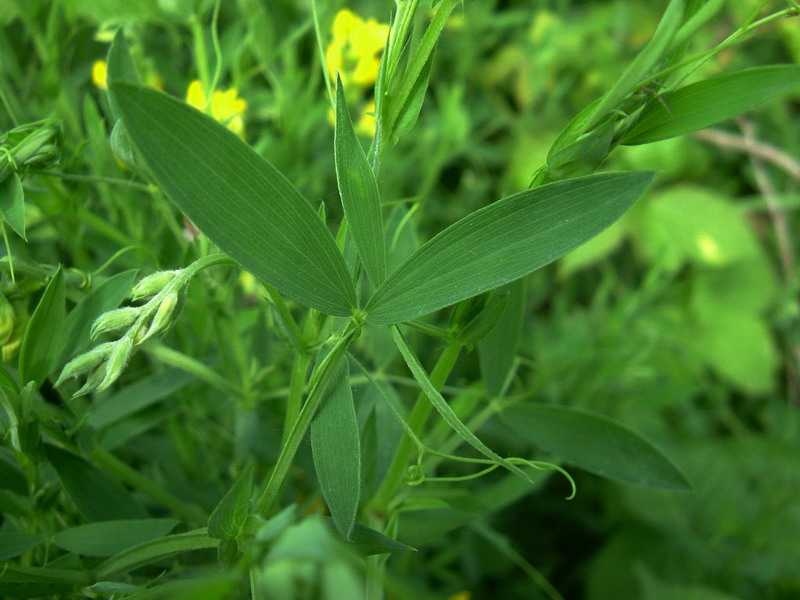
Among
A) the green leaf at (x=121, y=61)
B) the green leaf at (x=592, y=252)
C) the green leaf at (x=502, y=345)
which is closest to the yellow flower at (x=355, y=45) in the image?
the green leaf at (x=121, y=61)

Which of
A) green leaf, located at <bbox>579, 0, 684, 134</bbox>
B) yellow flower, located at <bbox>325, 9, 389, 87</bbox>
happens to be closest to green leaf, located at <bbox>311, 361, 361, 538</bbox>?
green leaf, located at <bbox>579, 0, 684, 134</bbox>

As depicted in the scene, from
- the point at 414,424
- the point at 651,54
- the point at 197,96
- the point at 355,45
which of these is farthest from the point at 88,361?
the point at 355,45

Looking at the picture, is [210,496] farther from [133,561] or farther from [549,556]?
[549,556]

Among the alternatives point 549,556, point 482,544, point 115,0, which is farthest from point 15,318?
point 549,556

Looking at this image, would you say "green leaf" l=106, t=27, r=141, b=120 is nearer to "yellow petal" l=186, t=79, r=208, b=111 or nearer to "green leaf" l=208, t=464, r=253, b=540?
"yellow petal" l=186, t=79, r=208, b=111

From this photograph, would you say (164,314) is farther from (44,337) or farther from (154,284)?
(44,337)
